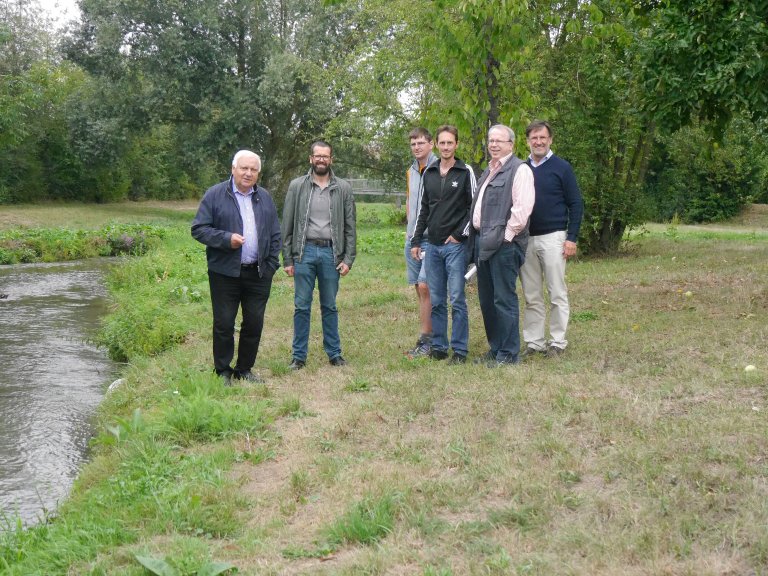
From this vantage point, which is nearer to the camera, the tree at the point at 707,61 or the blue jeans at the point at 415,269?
the blue jeans at the point at 415,269

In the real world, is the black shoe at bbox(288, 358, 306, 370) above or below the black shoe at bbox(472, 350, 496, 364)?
below

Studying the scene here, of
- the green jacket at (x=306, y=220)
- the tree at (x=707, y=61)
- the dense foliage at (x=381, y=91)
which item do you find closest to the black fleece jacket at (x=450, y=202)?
the green jacket at (x=306, y=220)

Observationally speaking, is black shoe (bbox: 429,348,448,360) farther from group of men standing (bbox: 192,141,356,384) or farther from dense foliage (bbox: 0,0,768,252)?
dense foliage (bbox: 0,0,768,252)

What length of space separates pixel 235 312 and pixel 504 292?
2368 millimetres

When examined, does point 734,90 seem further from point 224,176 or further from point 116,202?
point 116,202

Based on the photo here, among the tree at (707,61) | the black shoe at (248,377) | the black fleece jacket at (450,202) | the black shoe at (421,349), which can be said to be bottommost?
the black shoe at (248,377)

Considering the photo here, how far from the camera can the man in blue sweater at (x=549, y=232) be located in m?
7.39

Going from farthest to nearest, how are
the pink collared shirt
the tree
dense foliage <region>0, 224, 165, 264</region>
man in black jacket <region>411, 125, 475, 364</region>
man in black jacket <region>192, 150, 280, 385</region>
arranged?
dense foliage <region>0, 224, 165, 264</region> → the tree → man in black jacket <region>411, 125, 475, 364</region> → man in black jacket <region>192, 150, 280, 385</region> → the pink collared shirt

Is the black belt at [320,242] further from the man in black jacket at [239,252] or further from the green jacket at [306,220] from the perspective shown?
the man in black jacket at [239,252]

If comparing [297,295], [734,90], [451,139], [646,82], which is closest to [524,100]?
[646,82]

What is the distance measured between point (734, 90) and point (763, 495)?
6.47m

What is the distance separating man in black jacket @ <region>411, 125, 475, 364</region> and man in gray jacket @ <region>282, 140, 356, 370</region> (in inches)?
30.1

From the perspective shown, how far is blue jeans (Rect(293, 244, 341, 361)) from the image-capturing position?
7.70 meters

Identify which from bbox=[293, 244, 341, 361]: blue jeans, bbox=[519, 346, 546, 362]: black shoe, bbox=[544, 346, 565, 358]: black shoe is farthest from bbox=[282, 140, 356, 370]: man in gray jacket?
bbox=[544, 346, 565, 358]: black shoe
